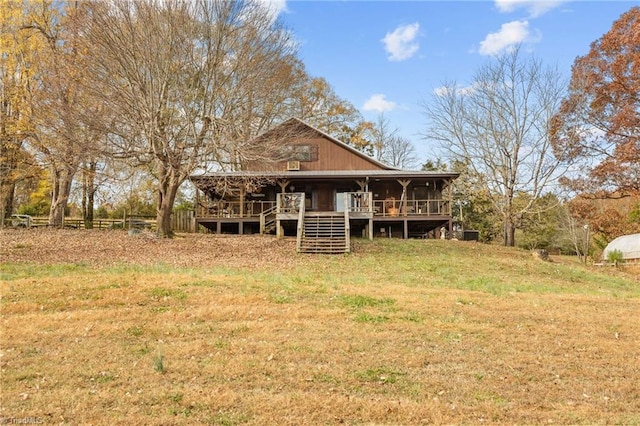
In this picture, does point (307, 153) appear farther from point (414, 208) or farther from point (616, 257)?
point (616, 257)

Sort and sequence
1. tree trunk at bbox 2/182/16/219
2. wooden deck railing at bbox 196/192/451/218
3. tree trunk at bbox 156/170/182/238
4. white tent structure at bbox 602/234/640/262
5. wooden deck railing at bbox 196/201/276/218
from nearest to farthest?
tree trunk at bbox 156/170/182/238
wooden deck railing at bbox 196/192/451/218
wooden deck railing at bbox 196/201/276/218
tree trunk at bbox 2/182/16/219
white tent structure at bbox 602/234/640/262

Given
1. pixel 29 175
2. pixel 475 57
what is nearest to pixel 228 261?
pixel 29 175

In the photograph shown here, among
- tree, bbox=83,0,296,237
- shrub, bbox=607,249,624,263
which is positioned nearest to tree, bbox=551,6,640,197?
shrub, bbox=607,249,624,263

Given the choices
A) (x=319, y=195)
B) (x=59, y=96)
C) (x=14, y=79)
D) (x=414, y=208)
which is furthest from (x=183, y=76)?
(x=414, y=208)

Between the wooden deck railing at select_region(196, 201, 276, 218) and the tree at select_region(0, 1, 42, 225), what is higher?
the tree at select_region(0, 1, 42, 225)

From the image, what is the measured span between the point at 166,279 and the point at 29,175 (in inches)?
781

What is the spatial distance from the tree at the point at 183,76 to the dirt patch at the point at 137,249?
9.06 feet

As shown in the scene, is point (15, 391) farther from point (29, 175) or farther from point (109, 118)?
point (29, 175)

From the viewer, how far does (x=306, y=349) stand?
20.3 ft

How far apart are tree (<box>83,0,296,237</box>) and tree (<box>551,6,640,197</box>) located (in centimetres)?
1506

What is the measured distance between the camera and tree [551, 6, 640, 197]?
2027cm

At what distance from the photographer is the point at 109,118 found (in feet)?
60.4

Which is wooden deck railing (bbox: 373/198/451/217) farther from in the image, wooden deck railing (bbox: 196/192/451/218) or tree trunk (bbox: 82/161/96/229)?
tree trunk (bbox: 82/161/96/229)

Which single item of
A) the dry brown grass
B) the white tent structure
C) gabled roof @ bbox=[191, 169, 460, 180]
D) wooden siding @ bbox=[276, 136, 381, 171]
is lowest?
the dry brown grass
